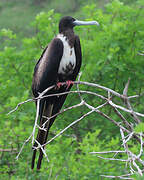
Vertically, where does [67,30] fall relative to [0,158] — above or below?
above

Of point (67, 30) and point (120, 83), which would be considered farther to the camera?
point (120, 83)

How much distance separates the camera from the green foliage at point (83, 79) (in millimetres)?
4363

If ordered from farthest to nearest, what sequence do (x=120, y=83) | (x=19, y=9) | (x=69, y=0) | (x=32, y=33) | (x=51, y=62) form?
(x=19, y=9) < (x=69, y=0) < (x=32, y=33) < (x=120, y=83) < (x=51, y=62)

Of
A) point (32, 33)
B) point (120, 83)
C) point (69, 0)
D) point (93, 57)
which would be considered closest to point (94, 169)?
point (120, 83)

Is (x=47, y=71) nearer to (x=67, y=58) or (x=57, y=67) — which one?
(x=57, y=67)

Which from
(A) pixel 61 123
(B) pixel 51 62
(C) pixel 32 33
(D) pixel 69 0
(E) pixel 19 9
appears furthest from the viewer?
(E) pixel 19 9

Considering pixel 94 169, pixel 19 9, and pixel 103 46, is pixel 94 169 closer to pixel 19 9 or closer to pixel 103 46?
pixel 103 46

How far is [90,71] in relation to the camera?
4.80m

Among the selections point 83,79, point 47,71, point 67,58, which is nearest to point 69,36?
point 67,58

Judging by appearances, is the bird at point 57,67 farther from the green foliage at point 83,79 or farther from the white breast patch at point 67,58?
the green foliage at point 83,79

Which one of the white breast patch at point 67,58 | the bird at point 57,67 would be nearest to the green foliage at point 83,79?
the bird at point 57,67

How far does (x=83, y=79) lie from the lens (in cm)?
460

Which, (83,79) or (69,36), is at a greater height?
(69,36)

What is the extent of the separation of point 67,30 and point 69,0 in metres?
15.5
